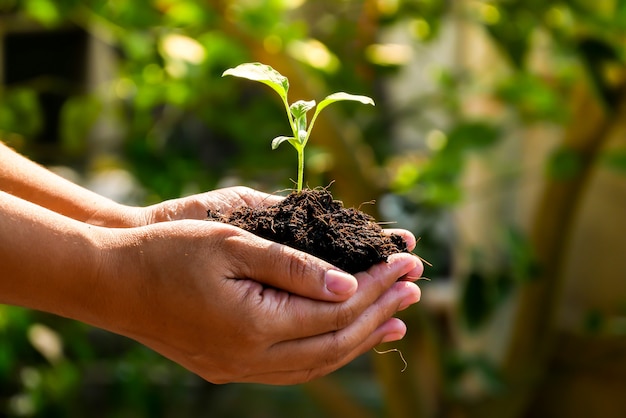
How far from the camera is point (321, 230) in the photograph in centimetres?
94

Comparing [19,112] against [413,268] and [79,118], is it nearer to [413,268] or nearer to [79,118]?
[79,118]

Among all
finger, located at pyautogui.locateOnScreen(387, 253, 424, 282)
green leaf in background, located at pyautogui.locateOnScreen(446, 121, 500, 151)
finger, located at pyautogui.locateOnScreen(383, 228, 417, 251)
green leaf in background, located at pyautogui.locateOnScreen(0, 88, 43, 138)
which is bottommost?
finger, located at pyautogui.locateOnScreen(387, 253, 424, 282)

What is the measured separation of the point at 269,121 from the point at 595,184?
3.54ft

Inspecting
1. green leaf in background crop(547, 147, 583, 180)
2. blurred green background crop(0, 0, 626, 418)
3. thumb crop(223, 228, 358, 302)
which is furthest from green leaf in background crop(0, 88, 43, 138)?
thumb crop(223, 228, 358, 302)

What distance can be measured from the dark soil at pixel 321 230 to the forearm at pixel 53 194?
0.47 feet

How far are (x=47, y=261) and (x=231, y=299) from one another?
0.18 meters

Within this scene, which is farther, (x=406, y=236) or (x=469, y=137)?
(x=469, y=137)

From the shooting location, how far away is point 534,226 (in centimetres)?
217

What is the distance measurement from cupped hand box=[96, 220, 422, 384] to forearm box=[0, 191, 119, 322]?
2 cm

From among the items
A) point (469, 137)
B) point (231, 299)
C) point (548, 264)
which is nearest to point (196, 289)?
point (231, 299)

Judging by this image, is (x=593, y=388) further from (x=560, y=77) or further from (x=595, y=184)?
(x=560, y=77)

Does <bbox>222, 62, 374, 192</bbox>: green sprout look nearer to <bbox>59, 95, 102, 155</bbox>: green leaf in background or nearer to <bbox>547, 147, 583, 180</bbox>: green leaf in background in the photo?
<bbox>547, 147, 583, 180</bbox>: green leaf in background

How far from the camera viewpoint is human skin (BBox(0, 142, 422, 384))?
0.84m

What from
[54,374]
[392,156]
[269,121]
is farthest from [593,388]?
[54,374]
